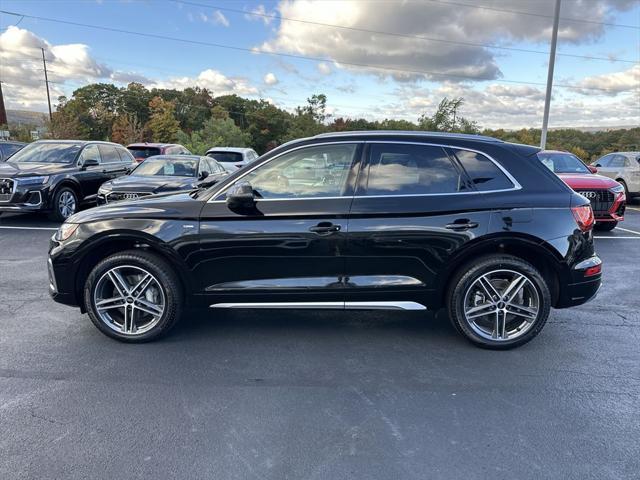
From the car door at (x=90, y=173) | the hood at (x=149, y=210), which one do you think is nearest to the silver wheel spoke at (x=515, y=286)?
the hood at (x=149, y=210)

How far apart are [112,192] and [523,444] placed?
7.81 metres

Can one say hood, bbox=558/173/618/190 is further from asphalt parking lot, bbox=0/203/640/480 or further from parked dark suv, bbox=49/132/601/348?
Result: parked dark suv, bbox=49/132/601/348

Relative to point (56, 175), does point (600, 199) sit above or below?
below

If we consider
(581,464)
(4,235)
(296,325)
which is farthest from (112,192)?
(581,464)

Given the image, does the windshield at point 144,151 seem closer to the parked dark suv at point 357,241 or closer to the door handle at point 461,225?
the parked dark suv at point 357,241

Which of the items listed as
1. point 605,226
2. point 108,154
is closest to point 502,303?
point 605,226

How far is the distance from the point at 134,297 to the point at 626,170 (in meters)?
15.3

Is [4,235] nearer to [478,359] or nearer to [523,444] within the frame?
[478,359]

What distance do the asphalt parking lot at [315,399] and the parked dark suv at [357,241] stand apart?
15.0 inches

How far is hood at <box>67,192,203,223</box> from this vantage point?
12.3 feet

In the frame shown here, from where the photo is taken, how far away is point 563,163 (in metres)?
10.2

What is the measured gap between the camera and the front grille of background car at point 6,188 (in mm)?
8539

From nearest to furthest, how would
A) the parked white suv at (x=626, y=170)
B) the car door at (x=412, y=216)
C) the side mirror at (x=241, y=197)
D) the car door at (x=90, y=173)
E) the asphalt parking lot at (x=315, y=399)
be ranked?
the asphalt parking lot at (x=315, y=399) → the side mirror at (x=241, y=197) → the car door at (x=412, y=216) → the car door at (x=90, y=173) → the parked white suv at (x=626, y=170)

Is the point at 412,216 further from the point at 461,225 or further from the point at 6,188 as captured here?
the point at 6,188
